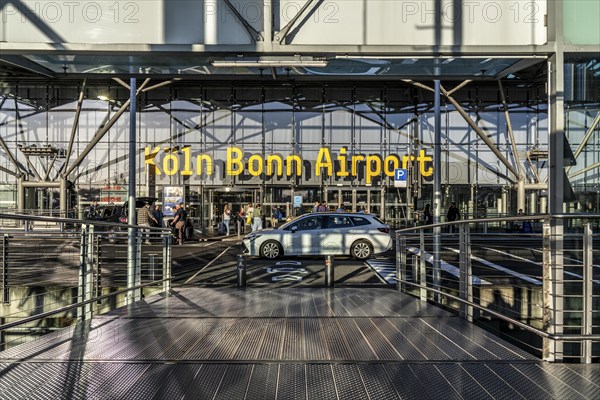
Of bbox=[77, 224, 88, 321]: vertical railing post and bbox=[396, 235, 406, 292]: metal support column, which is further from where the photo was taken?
bbox=[396, 235, 406, 292]: metal support column

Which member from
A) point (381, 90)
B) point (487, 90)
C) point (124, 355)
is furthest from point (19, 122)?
point (124, 355)

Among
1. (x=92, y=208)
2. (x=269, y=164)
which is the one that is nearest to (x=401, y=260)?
(x=269, y=164)

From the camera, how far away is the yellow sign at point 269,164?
31.1 metres

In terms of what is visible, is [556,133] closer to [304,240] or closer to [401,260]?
[401,260]

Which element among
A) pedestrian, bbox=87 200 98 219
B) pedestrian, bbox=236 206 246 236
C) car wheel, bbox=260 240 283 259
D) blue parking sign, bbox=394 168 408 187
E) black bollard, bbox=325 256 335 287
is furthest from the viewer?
pedestrian, bbox=87 200 98 219

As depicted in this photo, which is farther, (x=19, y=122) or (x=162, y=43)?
(x=19, y=122)

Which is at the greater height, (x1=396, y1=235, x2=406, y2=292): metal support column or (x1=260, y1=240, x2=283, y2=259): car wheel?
(x1=396, y1=235, x2=406, y2=292): metal support column

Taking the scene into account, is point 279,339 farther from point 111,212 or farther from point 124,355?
point 111,212

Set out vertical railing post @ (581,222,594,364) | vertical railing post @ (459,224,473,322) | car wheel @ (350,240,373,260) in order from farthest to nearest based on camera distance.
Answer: car wheel @ (350,240,373,260) → vertical railing post @ (459,224,473,322) → vertical railing post @ (581,222,594,364)

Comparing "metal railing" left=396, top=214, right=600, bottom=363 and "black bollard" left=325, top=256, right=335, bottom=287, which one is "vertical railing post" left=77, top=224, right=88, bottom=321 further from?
"black bollard" left=325, top=256, right=335, bottom=287

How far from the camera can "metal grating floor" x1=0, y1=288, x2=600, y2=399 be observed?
402cm

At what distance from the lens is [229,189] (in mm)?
31047

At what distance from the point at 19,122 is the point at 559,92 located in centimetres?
3271

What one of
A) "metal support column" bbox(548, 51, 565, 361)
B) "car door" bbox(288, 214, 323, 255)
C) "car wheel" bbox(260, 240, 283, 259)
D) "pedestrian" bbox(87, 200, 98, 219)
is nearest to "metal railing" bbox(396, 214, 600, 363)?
"metal support column" bbox(548, 51, 565, 361)
